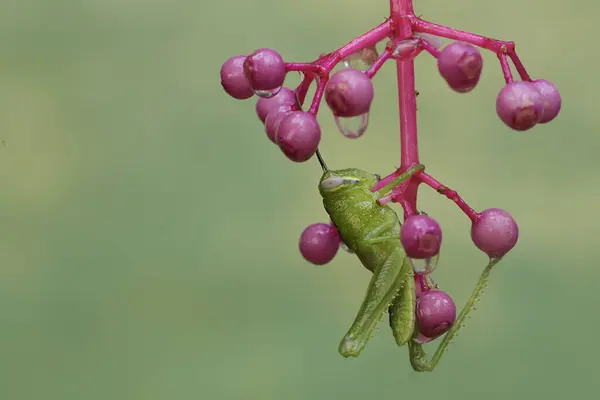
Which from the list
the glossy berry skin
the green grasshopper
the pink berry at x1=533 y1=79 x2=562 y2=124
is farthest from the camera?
the green grasshopper

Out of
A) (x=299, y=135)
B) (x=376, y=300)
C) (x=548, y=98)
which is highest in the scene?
(x=548, y=98)

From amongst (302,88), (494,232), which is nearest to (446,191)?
(494,232)

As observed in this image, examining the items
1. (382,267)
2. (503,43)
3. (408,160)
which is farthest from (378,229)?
(503,43)

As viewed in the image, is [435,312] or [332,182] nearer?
[435,312]

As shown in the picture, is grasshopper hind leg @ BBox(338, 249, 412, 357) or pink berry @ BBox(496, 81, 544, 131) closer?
pink berry @ BBox(496, 81, 544, 131)

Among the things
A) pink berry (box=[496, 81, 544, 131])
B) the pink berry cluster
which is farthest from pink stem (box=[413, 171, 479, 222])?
pink berry (box=[496, 81, 544, 131])

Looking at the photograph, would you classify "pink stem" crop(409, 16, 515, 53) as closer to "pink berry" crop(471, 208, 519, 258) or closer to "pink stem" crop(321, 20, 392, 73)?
"pink stem" crop(321, 20, 392, 73)

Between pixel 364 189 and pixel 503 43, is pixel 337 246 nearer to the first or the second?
pixel 364 189

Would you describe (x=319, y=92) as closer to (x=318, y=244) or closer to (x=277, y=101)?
(x=277, y=101)
